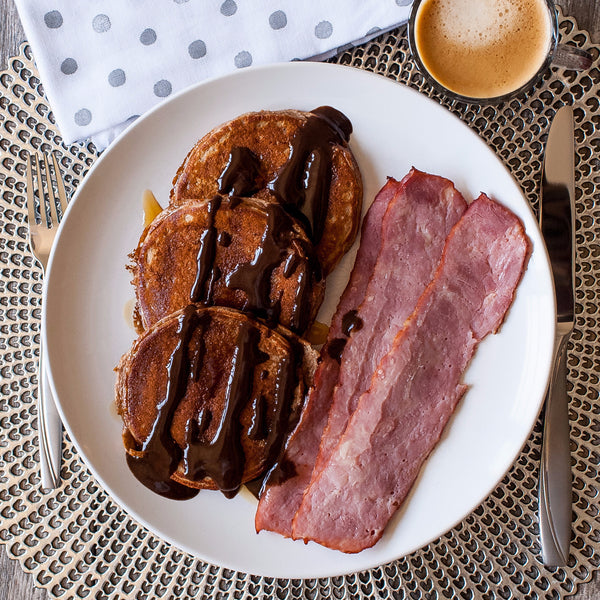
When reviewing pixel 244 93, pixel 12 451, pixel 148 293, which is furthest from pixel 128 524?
pixel 244 93

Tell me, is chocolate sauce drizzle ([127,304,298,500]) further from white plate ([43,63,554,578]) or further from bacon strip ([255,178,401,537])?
white plate ([43,63,554,578])

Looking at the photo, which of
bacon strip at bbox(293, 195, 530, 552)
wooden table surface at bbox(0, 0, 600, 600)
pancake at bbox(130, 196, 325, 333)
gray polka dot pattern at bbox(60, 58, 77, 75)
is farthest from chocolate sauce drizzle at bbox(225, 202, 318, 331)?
wooden table surface at bbox(0, 0, 600, 600)

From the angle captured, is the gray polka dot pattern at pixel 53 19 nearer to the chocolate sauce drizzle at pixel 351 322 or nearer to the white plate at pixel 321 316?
the white plate at pixel 321 316

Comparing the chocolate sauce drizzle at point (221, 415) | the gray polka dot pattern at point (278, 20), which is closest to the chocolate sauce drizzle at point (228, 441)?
the chocolate sauce drizzle at point (221, 415)

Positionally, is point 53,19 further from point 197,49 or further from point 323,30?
point 323,30

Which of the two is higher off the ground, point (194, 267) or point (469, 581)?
point (194, 267)

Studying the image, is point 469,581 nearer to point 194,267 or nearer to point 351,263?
point 351,263

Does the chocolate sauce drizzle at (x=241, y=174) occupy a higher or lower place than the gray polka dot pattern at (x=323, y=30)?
lower
